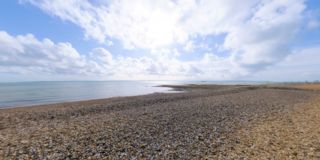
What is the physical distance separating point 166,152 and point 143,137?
1930 mm

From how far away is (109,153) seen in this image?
22.4ft

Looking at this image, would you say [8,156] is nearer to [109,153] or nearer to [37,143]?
[37,143]

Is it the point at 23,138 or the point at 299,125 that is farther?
the point at 299,125

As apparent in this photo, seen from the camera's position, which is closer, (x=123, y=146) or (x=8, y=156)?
(x=8, y=156)

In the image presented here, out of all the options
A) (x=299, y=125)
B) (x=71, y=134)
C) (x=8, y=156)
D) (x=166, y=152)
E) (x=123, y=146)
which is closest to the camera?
(x=8, y=156)

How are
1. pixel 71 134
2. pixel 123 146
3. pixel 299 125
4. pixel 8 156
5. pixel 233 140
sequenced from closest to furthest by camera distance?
pixel 8 156
pixel 123 146
pixel 233 140
pixel 71 134
pixel 299 125

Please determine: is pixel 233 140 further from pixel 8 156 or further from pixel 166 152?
pixel 8 156

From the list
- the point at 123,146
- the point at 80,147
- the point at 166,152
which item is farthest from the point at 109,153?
the point at 166,152

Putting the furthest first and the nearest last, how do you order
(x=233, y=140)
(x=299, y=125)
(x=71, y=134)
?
1. (x=299, y=125)
2. (x=71, y=134)
3. (x=233, y=140)

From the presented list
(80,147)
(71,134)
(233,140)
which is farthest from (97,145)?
(233,140)

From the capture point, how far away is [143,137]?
8.69 metres

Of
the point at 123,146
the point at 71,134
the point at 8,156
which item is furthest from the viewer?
the point at 71,134

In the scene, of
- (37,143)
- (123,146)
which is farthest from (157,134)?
(37,143)

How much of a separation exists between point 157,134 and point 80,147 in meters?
3.29
